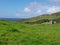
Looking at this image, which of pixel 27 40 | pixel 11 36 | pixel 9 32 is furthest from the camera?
pixel 9 32

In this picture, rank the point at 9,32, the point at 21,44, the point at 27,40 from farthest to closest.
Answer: the point at 9,32
the point at 27,40
the point at 21,44

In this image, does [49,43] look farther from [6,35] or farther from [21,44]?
[6,35]

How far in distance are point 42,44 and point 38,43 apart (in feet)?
1.02

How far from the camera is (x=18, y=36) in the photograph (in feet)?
52.2

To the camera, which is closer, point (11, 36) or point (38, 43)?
point (38, 43)

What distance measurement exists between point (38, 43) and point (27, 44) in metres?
0.87

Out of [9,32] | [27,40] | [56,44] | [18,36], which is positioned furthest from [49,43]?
[9,32]

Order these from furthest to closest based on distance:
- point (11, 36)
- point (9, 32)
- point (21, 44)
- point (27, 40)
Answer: point (9, 32) → point (11, 36) → point (27, 40) → point (21, 44)

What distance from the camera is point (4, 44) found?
13.8m

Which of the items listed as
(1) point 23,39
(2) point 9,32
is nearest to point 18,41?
(1) point 23,39

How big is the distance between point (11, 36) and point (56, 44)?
3770 mm

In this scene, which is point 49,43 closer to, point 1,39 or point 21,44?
point 21,44

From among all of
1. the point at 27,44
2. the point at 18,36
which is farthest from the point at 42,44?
the point at 18,36

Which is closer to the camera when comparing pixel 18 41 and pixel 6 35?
pixel 18 41
